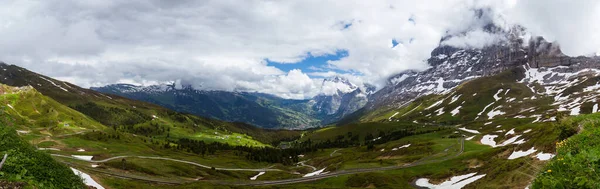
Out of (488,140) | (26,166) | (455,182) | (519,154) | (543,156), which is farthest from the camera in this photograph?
(488,140)

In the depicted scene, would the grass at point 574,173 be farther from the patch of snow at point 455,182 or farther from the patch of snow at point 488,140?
the patch of snow at point 488,140

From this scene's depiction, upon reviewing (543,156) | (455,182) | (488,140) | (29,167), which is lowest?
(455,182)

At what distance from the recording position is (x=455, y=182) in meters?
88.6

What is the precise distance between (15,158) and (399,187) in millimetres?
97119

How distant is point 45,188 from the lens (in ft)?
70.1

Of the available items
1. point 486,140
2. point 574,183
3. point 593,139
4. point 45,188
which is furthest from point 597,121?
point 486,140

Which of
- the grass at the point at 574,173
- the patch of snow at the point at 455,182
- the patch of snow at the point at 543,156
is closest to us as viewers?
the grass at the point at 574,173

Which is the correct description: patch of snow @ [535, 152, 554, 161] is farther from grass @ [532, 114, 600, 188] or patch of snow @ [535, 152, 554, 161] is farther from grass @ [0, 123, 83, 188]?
grass @ [0, 123, 83, 188]

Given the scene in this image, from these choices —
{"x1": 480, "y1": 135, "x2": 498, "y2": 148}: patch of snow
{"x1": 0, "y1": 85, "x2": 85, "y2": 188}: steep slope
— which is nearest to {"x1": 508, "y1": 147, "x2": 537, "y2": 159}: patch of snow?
{"x1": 480, "y1": 135, "x2": 498, "y2": 148}: patch of snow

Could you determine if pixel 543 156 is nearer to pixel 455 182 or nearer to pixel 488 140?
pixel 455 182

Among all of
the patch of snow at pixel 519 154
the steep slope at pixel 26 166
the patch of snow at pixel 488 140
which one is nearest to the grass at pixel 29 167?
the steep slope at pixel 26 166

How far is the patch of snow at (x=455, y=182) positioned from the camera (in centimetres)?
8171

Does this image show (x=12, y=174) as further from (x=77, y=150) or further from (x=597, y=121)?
(x=77, y=150)

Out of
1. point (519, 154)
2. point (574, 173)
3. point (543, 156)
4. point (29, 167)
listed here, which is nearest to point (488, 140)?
point (519, 154)
